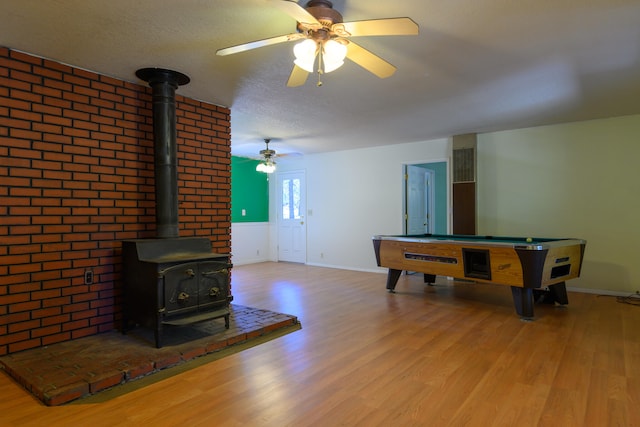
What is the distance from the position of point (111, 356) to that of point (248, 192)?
17.6 ft

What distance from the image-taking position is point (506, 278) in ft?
11.9

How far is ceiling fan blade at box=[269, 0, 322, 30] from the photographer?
5.45ft

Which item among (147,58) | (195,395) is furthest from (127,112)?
(195,395)

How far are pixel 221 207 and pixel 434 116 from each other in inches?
111

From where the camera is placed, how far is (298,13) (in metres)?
1.78

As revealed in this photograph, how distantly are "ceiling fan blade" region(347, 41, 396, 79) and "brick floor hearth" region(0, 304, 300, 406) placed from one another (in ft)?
7.51

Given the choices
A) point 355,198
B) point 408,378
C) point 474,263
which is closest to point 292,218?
point 355,198

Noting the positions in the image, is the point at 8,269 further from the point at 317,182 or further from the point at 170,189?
the point at 317,182

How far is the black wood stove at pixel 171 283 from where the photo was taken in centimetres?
269

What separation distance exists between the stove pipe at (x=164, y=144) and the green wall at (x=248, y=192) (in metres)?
4.19

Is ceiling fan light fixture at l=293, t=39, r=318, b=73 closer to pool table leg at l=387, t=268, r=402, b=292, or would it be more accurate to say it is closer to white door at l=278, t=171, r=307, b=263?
pool table leg at l=387, t=268, r=402, b=292

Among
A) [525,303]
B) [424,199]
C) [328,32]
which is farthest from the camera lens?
[424,199]

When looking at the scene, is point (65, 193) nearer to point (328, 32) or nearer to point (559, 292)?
point (328, 32)

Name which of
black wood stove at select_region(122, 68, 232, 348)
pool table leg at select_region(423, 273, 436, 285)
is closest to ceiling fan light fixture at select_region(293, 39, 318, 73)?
black wood stove at select_region(122, 68, 232, 348)
